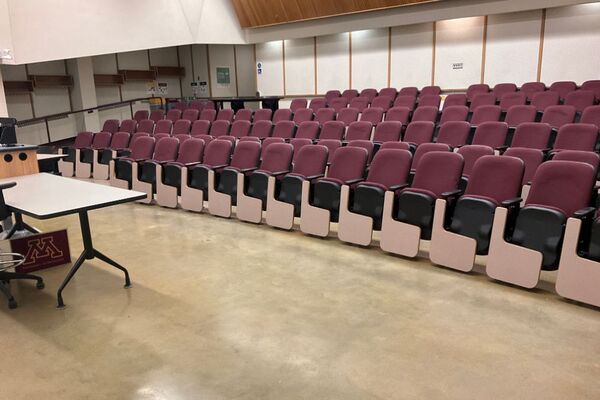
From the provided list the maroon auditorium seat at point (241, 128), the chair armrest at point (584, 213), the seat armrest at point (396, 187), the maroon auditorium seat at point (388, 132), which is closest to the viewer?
the chair armrest at point (584, 213)

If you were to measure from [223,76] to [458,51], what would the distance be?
715cm

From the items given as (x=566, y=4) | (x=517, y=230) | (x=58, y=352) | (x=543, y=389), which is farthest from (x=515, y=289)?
(x=566, y=4)

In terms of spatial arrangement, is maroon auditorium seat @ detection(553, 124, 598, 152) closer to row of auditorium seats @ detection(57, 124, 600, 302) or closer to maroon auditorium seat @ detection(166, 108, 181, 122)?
row of auditorium seats @ detection(57, 124, 600, 302)

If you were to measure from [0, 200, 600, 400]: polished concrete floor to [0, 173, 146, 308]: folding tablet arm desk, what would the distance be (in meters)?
0.37

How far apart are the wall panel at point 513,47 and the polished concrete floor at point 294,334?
266 inches

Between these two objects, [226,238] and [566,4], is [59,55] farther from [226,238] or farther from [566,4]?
[566,4]

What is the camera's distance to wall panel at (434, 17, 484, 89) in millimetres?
9164

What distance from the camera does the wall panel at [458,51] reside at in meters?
9.16

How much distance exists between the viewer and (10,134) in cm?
426

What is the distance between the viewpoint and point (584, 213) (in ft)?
9.30

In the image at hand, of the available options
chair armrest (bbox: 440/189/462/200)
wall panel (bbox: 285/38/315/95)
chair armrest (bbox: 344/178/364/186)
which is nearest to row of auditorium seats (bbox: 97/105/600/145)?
chair armrest (bbox: 344/178/364/186)

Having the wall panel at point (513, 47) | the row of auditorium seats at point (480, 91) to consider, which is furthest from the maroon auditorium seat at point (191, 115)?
the wall panel at point (513, 47)

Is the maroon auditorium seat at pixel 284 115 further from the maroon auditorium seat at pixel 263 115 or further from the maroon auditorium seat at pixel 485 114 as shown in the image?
the maroon auditorium seat at pixel 485 114

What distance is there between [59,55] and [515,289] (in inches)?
333
